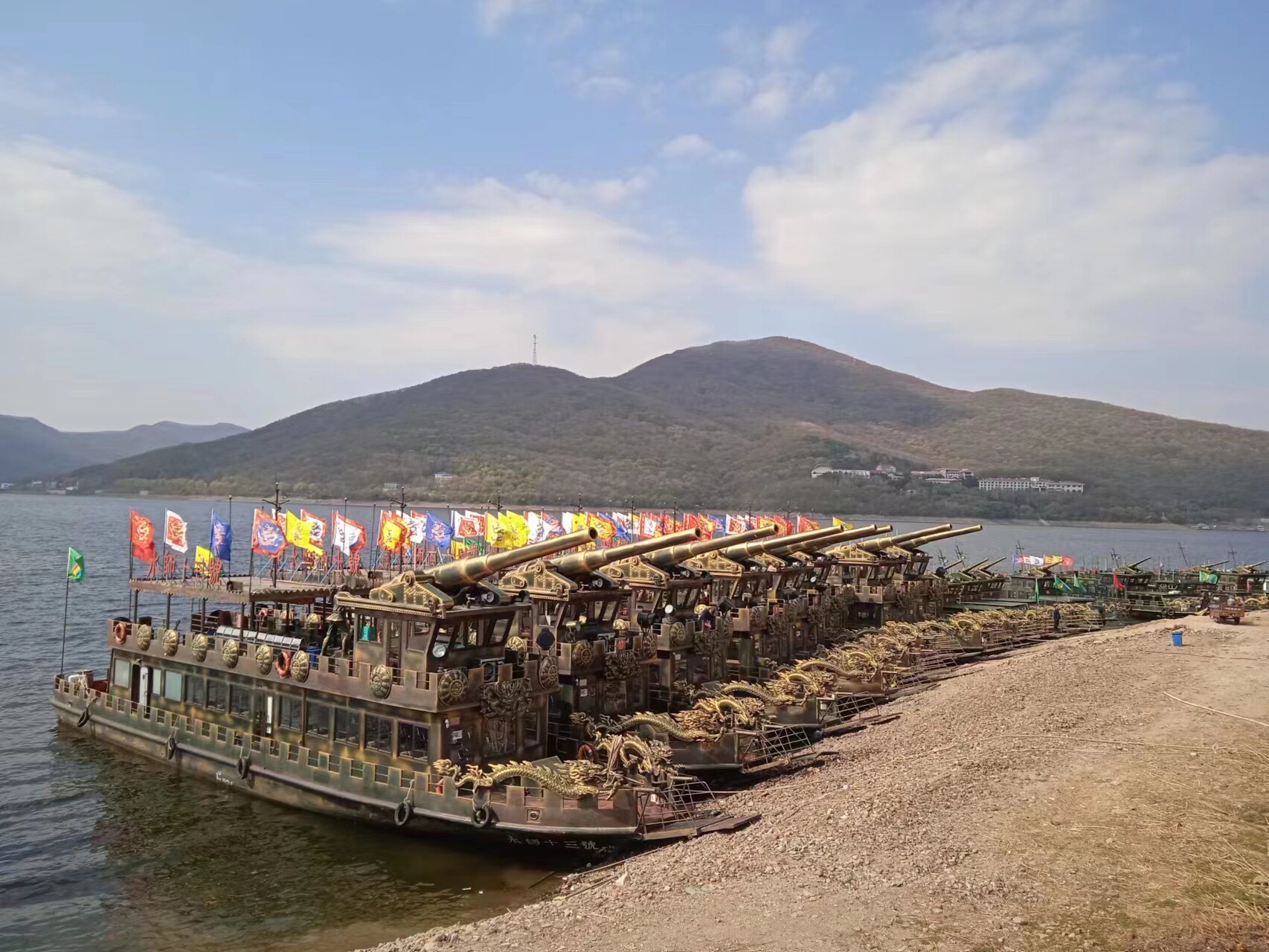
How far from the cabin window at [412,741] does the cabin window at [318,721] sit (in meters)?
2.89

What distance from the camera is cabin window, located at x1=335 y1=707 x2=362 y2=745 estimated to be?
961 inches

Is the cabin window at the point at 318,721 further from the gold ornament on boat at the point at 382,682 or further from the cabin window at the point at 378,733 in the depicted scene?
the gold ornament on boat at the point at 382,682

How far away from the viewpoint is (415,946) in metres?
16.4

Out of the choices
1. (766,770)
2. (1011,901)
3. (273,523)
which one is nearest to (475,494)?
(273,523)

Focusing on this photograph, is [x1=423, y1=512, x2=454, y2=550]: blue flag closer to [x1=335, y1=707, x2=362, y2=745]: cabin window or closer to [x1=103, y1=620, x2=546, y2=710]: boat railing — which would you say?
[x1=103, y1=620, x2=546, y2=710]: boat railing

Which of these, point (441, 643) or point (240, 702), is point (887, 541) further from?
point (240, 702)

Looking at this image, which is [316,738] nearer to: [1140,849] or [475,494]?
[1140,849]

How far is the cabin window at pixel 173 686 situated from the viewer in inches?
1172

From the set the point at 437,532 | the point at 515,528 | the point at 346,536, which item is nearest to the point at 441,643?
the point at 346,536

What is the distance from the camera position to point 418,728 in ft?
76.0

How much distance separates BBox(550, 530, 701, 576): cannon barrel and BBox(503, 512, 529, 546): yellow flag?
1550 cm

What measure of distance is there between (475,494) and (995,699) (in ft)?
525

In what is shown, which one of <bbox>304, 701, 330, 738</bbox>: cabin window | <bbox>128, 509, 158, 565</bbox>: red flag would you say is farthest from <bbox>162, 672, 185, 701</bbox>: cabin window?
<bbox>304, 701, 330, 738</bbox>: cabin window

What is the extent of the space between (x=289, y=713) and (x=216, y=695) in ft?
12.7
